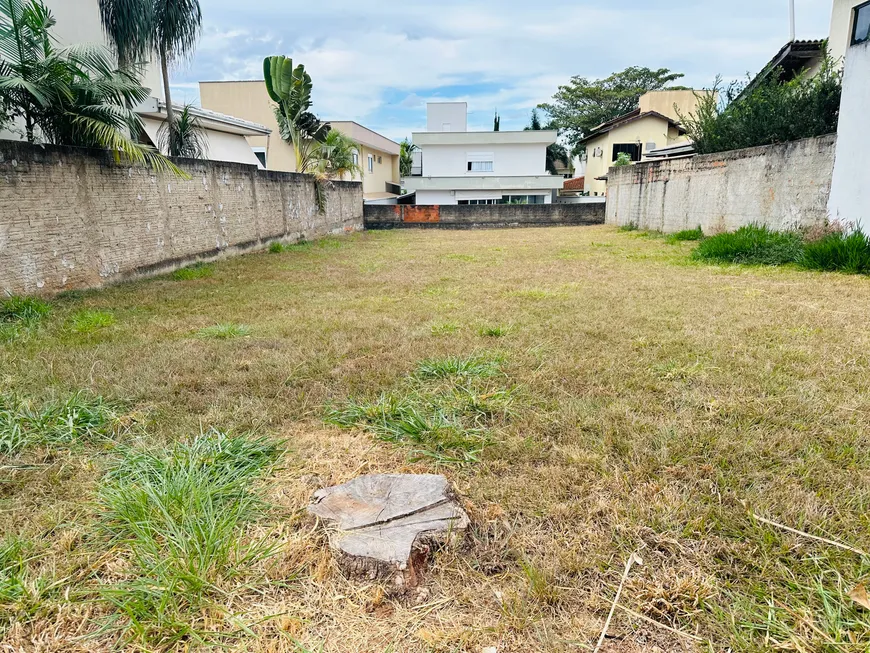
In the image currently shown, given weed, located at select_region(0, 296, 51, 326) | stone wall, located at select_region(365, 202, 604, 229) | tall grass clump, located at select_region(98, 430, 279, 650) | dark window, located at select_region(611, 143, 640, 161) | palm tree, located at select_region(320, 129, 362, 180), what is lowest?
tall grass clump, located at select_region(98, 430, 279, 650)

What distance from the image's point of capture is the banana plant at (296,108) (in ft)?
51.3

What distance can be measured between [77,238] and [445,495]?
6.54 m

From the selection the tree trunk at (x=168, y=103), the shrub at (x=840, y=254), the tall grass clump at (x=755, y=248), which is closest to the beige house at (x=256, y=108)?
the tree trunk at (x=168, y=103)

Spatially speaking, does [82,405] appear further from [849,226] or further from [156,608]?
→ [849,226]

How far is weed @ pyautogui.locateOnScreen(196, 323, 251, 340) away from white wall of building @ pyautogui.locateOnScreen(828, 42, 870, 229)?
26.9 feet

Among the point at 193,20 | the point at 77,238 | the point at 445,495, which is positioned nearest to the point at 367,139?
the point at 193,20

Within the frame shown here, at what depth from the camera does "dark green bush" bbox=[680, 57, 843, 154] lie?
9.07m

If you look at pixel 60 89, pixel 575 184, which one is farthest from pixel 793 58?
pixel 575 184

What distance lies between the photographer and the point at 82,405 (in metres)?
3.00

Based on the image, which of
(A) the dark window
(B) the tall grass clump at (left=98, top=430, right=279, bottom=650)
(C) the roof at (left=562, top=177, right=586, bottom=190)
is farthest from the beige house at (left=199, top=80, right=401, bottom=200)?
(B) the tall grass clump at (left=98, top=430, right=279, bottom=650)

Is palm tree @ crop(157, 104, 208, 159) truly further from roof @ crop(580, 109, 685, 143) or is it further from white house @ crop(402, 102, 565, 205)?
roof @ crop(580, 109, 685, 143)

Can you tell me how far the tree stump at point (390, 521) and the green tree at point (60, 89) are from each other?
6.01m

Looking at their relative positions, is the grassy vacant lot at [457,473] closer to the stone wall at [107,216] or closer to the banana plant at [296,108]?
the stone wall at [107,216]

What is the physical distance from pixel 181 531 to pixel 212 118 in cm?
1520
